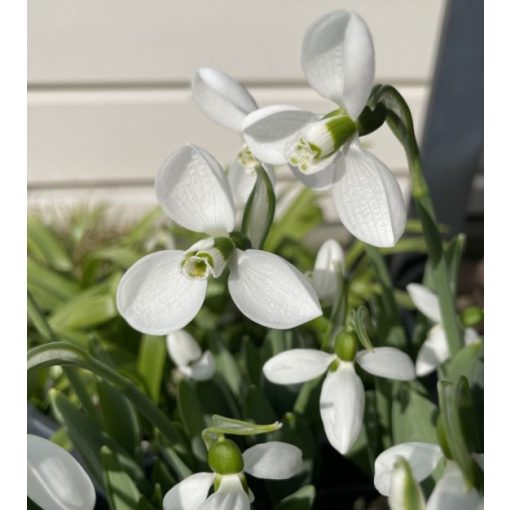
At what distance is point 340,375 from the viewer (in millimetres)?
524

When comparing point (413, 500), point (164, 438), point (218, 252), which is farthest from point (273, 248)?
point (413, 500)

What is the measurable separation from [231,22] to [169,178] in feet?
3.16

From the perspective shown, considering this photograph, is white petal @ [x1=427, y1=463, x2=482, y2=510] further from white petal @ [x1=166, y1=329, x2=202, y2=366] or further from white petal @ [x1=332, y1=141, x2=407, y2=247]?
white petal @ [x1=166, y1=329, x2=202, y2=366]

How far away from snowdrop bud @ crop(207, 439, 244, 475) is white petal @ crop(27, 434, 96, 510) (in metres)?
0.08

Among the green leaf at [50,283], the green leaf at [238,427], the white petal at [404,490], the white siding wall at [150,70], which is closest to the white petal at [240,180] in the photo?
the green leaf at [238,427]

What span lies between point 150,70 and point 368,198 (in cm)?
104

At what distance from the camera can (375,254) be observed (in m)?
0.69

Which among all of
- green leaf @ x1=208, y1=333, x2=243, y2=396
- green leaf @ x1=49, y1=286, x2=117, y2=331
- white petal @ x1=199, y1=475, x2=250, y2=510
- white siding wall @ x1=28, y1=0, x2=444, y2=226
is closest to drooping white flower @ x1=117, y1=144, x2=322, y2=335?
white petal @ x1=199, y1=475, x2=250, y2=510

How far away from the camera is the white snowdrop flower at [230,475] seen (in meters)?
0.44

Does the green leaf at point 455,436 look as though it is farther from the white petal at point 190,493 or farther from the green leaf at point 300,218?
the green leaf at point 300,218

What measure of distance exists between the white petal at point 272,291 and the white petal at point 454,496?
0.12 meters

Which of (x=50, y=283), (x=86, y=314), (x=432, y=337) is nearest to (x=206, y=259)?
(x=432, y=337)

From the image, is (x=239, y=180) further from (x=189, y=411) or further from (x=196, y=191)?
(x=189, y=411)
